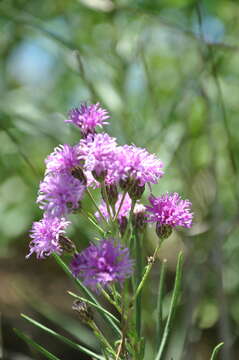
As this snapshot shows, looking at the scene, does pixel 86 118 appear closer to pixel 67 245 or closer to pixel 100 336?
pixel 67 245

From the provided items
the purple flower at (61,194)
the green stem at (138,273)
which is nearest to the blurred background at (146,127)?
the green stem at (138,273)

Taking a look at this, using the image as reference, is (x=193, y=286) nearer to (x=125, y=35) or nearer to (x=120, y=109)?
(x=120, y=109)

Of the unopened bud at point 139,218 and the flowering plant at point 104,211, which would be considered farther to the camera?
the unopened bud at point 139,218

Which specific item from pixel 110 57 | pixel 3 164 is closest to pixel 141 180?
pixel 110 57

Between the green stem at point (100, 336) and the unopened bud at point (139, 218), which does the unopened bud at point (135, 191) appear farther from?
the green stem at point (100, 336)

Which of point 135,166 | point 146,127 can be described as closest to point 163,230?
point 135,166
